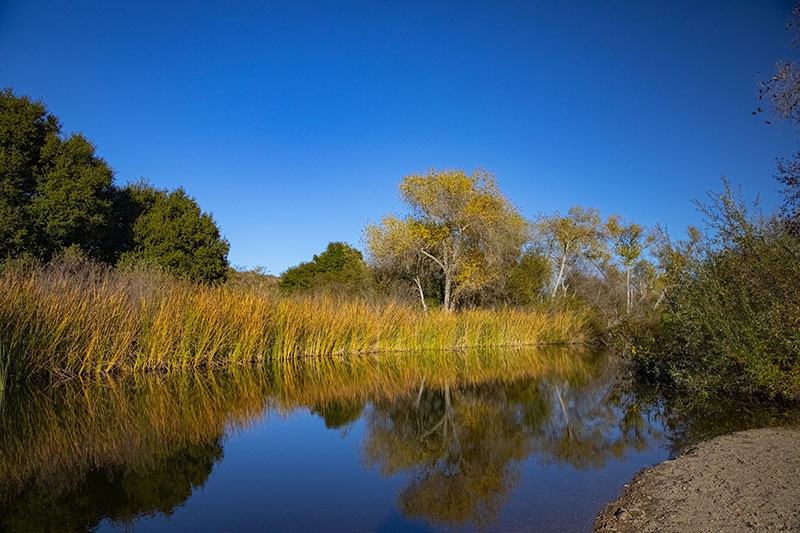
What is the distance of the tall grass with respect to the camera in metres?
9.60

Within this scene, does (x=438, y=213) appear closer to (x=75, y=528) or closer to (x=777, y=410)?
(x=777, y=410)

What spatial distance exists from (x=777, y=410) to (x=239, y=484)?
7.71 meters

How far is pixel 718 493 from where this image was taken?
4.14 m

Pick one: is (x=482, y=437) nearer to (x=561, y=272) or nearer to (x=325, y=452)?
(x=325, y=452)

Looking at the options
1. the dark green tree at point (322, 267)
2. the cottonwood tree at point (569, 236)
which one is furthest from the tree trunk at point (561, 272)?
the dark green tree at point (322, 267)

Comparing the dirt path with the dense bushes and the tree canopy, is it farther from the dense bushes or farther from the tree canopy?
the tree canopy

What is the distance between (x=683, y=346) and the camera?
10883 millimetres

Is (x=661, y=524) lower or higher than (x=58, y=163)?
lower

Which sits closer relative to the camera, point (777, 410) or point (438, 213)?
point (777, 410)

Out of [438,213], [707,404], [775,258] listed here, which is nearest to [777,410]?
[707,404]

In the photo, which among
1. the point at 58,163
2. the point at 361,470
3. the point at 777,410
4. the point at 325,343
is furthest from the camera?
the point at 58,163

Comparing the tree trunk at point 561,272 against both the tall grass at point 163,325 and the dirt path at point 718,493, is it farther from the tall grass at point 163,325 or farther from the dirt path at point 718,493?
the dirt path at point 718,493

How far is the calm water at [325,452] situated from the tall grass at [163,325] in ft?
2.64

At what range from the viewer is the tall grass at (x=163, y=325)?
9.60m
